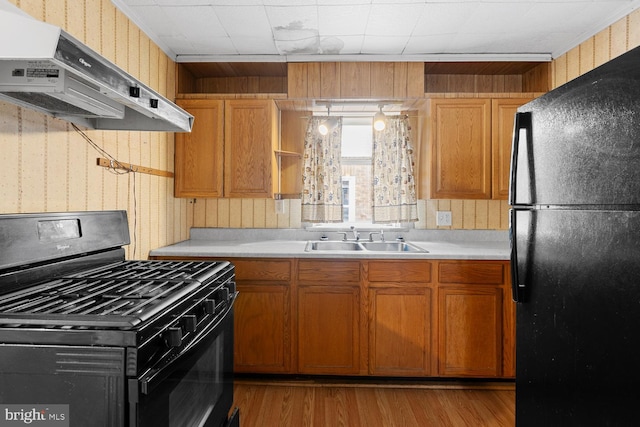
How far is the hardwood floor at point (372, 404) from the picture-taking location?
84.3 inches

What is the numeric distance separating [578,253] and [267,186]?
210 centimetres

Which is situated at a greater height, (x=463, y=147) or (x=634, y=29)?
(x=634, y=29)

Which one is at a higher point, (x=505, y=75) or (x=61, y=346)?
(x=505, y=75)

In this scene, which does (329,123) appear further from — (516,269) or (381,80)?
(516,269)

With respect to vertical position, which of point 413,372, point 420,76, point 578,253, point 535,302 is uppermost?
point 420,76

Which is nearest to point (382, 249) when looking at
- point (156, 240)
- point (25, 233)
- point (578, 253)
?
point (156, 240)

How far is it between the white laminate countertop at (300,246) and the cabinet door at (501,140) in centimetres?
44

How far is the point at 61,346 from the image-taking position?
2.96ft

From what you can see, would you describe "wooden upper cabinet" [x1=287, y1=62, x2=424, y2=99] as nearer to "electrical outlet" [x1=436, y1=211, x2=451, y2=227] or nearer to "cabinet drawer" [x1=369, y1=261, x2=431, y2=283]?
"electrical outlet" [x1=436, y1=211, x2=451, y2=227]

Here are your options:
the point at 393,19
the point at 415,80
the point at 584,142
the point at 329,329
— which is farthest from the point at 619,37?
the point at 329,329

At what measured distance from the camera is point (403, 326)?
252cm

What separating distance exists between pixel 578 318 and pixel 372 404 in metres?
1.48

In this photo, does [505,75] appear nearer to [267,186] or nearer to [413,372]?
[267,186]

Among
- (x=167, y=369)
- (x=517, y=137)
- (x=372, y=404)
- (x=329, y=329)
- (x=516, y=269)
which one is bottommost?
(x=372, y=404)
